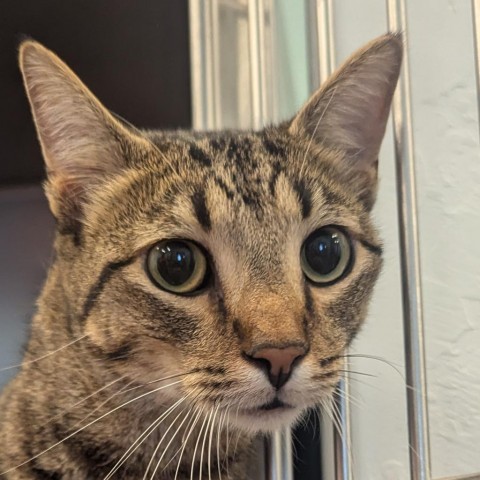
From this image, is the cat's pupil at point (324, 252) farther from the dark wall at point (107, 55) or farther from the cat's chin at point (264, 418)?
the dark wall at point (107, 55)

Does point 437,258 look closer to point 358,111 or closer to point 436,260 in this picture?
point 436,260

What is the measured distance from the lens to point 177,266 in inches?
27.3

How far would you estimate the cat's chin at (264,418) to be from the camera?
652mm

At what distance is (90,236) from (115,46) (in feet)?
2.41

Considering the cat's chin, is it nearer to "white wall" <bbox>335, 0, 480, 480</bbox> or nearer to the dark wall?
"white wall" <bbox>335, 0, 480, 480</bbox>

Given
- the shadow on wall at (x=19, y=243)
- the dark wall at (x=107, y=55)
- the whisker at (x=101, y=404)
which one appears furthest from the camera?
the shadow on wall at (x=19, y=243)

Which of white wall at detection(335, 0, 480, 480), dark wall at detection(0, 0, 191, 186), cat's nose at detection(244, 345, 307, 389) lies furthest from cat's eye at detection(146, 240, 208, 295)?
dark wall at detection(0, 0, 191, 186)

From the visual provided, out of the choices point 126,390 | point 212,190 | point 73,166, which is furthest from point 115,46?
point 126,390

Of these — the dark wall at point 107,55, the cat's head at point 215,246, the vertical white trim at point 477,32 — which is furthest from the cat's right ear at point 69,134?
the dark wall at point 107,55

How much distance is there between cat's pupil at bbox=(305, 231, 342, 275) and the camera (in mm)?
752

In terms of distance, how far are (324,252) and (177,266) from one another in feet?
0.64

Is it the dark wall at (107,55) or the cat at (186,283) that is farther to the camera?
the dark wall at (107,55)

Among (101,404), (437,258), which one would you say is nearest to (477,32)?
(437,258)

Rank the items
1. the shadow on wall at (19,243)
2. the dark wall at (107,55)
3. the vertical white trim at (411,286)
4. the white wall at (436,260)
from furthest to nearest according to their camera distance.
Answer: the shadow on wall at (19,243)
the dark wall at (107,55)
the white wall at (436,260)
the vertical white trim at (411,286)
